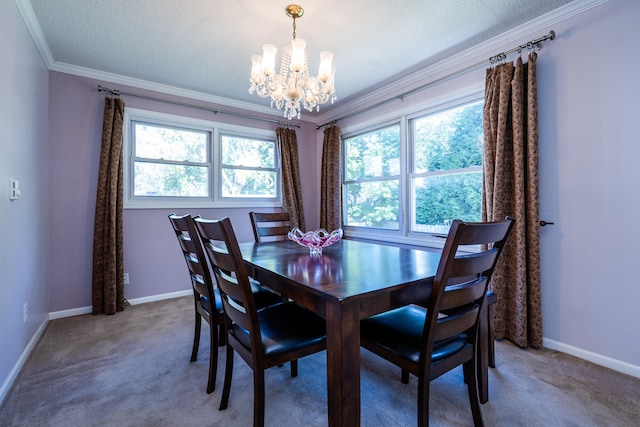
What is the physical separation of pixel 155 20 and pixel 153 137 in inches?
58.2

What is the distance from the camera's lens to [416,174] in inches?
125

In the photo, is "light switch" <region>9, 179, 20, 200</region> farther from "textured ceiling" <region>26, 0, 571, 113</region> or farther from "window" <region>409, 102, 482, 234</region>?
"window" <region>409, 102, 482, 234</region>

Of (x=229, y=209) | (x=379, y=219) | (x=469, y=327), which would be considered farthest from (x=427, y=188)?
(x=229, y=209)

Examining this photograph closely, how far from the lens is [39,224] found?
249 centimetres

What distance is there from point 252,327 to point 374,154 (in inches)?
115

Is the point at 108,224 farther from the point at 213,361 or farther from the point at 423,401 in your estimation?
the point at 423,401

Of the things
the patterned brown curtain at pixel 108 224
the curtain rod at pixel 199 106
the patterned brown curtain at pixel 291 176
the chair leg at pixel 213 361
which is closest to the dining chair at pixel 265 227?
the chair leg at pixel 213 361

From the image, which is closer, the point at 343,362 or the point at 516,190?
the point at 343,362

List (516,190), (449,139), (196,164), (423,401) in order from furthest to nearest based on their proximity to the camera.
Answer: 1. (196,164)
2. (449,139)
3. (516,190)
4. (423,401)

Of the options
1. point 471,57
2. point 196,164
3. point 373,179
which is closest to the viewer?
point 471,57

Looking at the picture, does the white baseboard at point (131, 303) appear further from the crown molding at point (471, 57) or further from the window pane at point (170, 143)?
the crown molding at point (471, 57)

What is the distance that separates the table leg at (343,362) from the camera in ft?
3.35

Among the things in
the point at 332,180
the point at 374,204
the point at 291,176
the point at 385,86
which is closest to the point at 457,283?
the point at 374,204

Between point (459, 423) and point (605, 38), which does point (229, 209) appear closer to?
point (459, 423)
